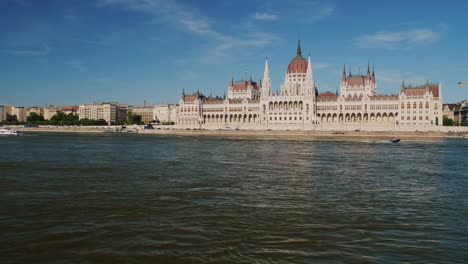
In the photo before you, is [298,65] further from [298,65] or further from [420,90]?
[420,90]

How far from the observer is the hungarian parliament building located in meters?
118

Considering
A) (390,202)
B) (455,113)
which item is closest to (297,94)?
(455,113)

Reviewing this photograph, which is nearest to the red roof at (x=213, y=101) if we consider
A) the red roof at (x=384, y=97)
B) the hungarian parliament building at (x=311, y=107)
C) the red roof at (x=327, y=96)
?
the hungarian parliament building at (x=311, y=107)

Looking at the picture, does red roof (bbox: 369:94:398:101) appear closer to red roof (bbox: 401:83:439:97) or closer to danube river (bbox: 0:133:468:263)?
red roof (bbox: 401:83:439:97)

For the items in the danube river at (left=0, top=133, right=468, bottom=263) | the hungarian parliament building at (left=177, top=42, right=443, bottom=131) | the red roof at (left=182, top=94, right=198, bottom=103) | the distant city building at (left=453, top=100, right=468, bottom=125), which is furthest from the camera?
the distant city building at (left=453, top=100, right=468, bottom=125)

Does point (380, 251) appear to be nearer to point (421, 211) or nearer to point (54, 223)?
point (421, 211)

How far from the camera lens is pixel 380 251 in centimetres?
1038

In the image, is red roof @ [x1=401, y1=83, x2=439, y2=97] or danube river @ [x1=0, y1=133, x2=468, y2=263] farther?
red roof @ [x1=401, y1=83, x2=439, y2=97]

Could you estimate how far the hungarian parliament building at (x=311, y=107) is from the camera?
385 feet

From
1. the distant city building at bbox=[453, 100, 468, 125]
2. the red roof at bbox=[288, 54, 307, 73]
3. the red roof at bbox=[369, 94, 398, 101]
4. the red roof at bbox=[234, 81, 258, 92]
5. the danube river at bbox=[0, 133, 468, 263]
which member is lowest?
the danube river at bbox=[0, 133, 468, 263]

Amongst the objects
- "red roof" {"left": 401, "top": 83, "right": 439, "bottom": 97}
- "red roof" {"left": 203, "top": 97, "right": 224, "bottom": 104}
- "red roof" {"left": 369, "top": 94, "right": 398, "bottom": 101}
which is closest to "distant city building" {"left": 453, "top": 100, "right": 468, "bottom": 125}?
"red roof" {"left": 401, "top": 83, "right": 439, "bottom": 97}

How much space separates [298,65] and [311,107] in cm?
1641

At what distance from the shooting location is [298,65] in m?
137

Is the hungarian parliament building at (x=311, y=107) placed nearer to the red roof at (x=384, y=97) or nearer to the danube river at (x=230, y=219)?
the red roof at (x=384, y=97)
